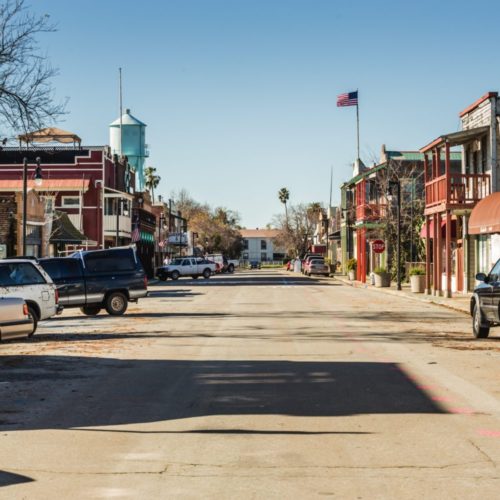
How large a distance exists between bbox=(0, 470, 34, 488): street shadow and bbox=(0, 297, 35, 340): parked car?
376 inches

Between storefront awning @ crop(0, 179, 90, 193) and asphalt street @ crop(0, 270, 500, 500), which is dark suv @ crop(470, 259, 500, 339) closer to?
asphalt street @ crop(0, 270, 500, 500)

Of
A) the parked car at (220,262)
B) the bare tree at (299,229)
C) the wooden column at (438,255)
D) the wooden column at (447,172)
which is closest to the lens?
the wooden column at (447,172)

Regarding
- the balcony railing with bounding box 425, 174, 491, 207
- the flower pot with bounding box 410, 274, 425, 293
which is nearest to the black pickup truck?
the balcony railing with bounding box 425, 174, 491, 207

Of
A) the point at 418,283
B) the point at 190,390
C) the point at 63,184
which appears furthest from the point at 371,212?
the point at 190,390

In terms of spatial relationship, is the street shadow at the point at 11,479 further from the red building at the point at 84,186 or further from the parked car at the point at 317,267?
the parked car at the point at 317,267

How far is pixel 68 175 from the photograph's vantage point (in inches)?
2756

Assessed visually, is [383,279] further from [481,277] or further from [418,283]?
[481,277]

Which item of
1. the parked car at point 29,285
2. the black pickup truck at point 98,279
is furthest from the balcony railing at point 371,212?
the parked car at point 29,285

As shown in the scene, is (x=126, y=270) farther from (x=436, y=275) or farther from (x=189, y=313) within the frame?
(x=436, y=275)

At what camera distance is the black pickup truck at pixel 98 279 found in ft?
89.5

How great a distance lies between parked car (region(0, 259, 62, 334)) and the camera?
826 inches

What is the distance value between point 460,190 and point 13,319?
24.7 metres

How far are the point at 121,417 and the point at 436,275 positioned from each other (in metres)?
29.9

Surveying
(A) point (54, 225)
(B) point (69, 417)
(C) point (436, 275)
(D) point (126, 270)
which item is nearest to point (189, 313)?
(D) point (126, 270)
